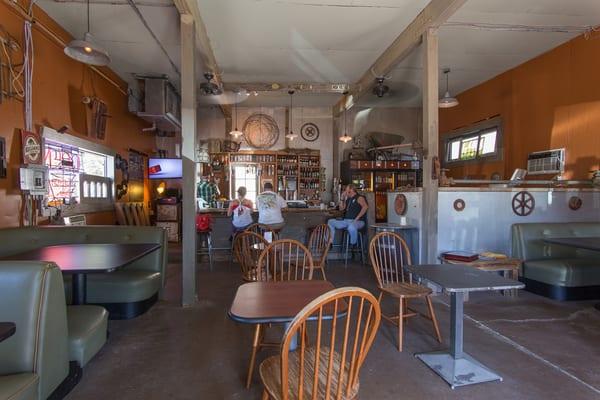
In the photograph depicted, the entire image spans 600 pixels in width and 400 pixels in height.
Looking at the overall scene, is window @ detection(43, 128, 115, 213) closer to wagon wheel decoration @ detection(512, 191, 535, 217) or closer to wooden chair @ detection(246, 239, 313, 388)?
wooden chair @ detection(246, 239, 313, 388)

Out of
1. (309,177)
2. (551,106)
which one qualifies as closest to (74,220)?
(309,177)

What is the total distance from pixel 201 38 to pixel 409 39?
305cm

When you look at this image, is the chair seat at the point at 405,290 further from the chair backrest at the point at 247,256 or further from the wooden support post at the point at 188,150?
the wooden support post at the point at 188,150

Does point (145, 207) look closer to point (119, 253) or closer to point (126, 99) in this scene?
point (126, 99)

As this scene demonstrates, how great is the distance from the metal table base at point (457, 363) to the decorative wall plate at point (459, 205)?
263 cm

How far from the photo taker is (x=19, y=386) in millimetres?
1627

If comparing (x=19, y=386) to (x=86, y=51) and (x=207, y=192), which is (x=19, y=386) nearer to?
(x=86, y=51)

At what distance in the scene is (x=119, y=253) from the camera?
3.11 m

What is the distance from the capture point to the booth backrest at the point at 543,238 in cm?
467

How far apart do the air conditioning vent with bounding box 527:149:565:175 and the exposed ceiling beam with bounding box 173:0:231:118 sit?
5912 mm

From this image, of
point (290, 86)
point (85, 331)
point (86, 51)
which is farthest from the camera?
point (290, 86)

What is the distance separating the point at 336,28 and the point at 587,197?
4623mm

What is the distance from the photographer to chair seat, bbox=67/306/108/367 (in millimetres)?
2312

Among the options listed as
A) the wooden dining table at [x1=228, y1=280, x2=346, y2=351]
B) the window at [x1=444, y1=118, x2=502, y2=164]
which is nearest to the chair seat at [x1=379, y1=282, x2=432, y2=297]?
the wooden dining table at [x1=228, y1=280, x2=346, y2=351]
